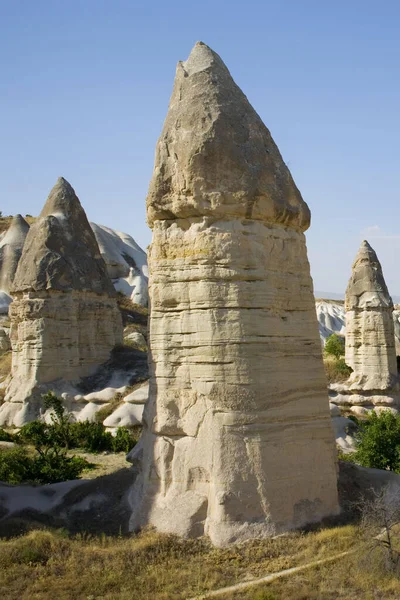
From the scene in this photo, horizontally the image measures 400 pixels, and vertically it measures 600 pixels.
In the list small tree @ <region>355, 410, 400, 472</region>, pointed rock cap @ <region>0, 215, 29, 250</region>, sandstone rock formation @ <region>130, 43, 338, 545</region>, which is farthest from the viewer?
pointed rock cap @ <region>0, 215, 29, 250</region>

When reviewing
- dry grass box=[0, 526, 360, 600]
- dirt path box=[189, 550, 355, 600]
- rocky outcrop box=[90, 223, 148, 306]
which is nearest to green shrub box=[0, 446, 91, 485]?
dry grass box=[0, 526, 360, 600]

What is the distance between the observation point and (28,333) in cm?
2105

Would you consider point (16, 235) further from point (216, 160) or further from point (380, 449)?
point (216, 160)

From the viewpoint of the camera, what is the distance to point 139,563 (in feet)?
26.3

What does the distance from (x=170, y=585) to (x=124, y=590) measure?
520 mm

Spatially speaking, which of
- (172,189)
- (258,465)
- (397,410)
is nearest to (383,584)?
(258,465)

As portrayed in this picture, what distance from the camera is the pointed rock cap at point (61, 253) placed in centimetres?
2134

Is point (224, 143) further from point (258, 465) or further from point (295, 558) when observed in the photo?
point (295, 558)

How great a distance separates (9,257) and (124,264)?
9.08 metres

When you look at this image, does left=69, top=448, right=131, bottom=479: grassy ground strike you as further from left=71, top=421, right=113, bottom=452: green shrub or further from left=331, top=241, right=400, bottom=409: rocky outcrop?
left=331, top=241, right=400, bottom=409: rocky outcrop

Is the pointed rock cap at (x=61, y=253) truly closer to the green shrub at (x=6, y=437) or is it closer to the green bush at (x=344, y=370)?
the green shrub at (x=6, y=437)

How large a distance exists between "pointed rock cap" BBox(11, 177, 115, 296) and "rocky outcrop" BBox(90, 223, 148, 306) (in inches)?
662

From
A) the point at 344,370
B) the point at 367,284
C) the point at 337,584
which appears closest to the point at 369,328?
the point at 367,284

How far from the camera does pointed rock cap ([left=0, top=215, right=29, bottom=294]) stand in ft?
119
